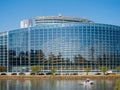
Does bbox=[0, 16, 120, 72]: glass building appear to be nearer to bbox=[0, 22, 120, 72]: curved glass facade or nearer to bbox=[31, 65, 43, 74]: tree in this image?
bbox=[0, 22, 120, 72]: curved glass facade

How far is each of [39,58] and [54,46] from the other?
6.04 m

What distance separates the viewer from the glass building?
4355 inches

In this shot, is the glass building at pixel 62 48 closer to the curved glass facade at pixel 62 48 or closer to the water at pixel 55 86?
the curved glass facade at pixel 62 48

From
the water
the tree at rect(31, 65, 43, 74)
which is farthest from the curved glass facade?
the water

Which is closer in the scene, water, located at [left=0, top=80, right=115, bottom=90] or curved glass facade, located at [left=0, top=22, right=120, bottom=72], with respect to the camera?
water, located at [left=0, top=80, right=115, bottom=90]

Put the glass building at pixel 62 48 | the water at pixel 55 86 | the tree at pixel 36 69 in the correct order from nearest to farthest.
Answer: the water at pixel 55 86 < the tree at pixel 36 69 < the glass building at pixel 62 48

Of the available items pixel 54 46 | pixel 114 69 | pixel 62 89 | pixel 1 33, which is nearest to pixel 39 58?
pixel 54 46

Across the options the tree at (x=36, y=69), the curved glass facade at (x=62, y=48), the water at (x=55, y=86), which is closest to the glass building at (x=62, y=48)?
the curved glass facade at (x=62, y=48)

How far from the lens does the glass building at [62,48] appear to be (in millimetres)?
110625

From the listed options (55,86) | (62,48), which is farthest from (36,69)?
(55,86)

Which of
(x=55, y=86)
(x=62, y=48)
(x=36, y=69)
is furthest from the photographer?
(x=62, y=48)

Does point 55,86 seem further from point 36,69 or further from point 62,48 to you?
point 62,48

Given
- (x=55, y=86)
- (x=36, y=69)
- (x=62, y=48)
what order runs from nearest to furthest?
1. (x=55, y=86)
2. (x=36, y=69)
3. (x=62, y=48)

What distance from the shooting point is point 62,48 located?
11112cm
